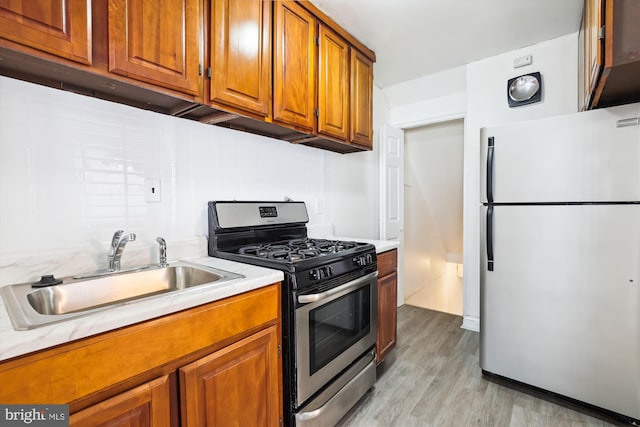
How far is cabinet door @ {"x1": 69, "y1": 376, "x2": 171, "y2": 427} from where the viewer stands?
788 millimetres

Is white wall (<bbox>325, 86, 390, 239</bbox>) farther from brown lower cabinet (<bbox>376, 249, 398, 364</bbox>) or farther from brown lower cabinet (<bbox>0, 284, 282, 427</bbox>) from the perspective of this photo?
brown lower cabinet (<bbox>0, 284, 282, 427</bbox>)

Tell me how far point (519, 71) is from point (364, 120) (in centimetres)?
148

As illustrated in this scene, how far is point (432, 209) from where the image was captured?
14.9 feet

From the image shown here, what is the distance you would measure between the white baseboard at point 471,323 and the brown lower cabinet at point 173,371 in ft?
7.51

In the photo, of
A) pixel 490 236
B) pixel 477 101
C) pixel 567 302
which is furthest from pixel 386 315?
pixel 477 101

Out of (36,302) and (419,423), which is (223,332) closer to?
(36,302)

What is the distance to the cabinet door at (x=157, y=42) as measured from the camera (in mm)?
1100

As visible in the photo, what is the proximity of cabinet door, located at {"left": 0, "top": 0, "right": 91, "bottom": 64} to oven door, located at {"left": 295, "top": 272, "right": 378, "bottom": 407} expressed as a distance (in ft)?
4.03

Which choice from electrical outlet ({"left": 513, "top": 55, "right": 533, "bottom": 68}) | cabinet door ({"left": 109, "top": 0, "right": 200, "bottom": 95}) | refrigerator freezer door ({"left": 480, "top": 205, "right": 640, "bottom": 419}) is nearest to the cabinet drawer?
refrigerator freezer door ({"left": 480, "top": 205, "right": 640, "bottom": 419})

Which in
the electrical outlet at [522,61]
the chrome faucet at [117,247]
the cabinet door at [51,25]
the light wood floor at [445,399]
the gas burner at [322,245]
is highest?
the electrical outlet at [522,61]

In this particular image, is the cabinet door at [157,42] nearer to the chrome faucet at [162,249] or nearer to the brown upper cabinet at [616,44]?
the chrome faucet at [162,249]

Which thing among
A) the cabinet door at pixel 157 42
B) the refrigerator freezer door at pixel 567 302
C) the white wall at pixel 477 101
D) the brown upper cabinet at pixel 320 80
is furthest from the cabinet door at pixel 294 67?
the white wall at pixel 477 101

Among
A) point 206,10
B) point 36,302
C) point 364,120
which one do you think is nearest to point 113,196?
point 36,302

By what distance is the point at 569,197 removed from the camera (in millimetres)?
1741
